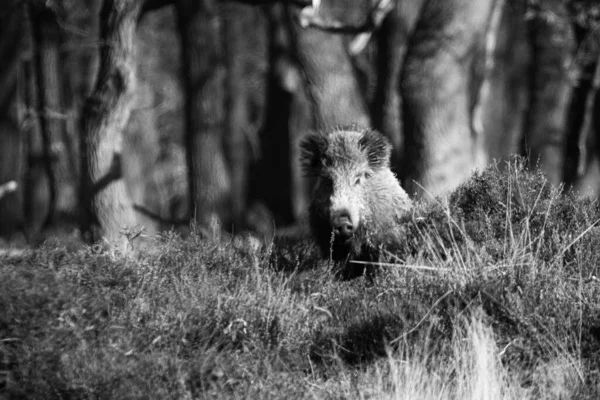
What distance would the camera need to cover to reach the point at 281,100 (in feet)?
94.0

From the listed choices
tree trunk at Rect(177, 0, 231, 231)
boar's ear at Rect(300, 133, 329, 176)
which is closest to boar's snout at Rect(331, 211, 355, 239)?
boar's ear at Rect(300, 133, 329, 176)

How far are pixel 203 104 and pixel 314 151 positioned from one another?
448 inches

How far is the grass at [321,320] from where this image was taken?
25.1 ft

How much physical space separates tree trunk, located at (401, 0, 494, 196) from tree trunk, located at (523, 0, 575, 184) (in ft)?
14.8

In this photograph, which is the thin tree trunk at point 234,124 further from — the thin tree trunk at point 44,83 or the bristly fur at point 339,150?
the bristly fur at point 339,150

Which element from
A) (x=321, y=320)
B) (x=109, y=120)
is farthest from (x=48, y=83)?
(x=321, y=320)

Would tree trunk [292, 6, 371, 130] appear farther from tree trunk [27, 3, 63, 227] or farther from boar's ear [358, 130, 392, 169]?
boar's ear [358, 130, 392, 169]

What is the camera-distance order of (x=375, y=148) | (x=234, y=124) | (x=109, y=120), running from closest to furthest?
(x=375, y=148) → (x=109, y=120) → (x=234, y=124)

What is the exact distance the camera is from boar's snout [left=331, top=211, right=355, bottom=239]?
10.2m

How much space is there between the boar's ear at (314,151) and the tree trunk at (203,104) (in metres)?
10.5

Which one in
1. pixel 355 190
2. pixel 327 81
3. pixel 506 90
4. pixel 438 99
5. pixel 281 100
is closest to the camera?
pixel 355 190

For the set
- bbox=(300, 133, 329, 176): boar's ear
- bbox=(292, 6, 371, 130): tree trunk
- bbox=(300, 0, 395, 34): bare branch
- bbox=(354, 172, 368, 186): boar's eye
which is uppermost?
bbox=(300, 0, 395, 34): bare branch

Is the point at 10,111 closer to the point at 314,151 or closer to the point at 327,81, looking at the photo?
the point at 327,81

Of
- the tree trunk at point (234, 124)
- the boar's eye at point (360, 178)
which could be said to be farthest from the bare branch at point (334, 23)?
the tree trunk at point (234, 124)
